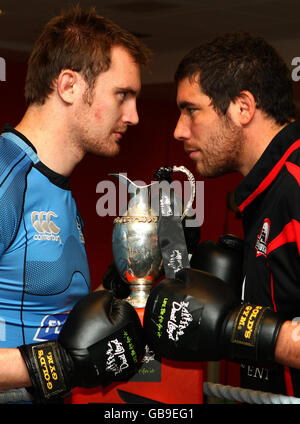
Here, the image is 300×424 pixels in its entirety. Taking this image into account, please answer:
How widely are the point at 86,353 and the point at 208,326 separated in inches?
10.0

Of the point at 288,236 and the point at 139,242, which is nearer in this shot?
the point at 288,236

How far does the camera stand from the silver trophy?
1.60 meters

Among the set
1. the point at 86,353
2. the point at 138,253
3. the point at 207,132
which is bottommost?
the point at 86,353

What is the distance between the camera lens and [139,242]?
1597 millimetres

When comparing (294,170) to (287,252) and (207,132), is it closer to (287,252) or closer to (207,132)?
(287,252)

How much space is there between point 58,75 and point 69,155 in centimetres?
20

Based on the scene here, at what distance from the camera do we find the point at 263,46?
1.78 meters

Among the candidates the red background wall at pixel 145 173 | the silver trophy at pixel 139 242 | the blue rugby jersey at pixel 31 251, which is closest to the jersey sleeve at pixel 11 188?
the blue rugby jersey at pixel 31 251

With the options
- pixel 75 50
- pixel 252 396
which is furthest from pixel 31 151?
pixel 252 396

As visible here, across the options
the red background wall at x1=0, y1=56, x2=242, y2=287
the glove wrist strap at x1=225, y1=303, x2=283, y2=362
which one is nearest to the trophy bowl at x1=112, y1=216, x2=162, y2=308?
the glove wrist strap at x1=225, y1=303, x2=283, y2=362

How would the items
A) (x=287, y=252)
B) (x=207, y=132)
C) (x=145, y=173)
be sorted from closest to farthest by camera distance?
(x=287, y=252)
(x=207, y=132)
(x=145, y=173)

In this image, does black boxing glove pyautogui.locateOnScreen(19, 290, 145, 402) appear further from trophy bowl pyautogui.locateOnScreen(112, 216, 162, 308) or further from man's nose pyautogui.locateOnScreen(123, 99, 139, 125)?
man's nose pyautogui.locateOnScreen(123, 99, 139, 125)

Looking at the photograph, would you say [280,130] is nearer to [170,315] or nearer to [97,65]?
[97,65]
